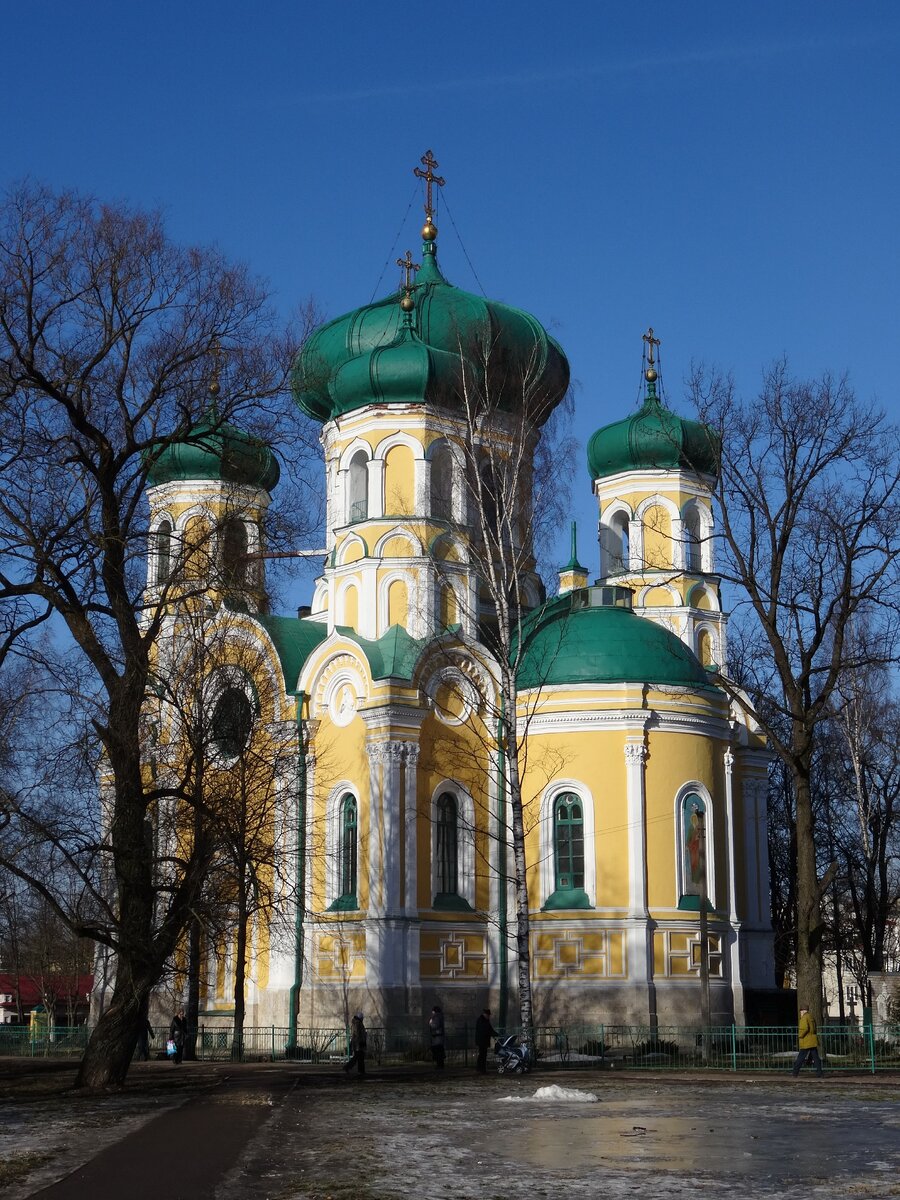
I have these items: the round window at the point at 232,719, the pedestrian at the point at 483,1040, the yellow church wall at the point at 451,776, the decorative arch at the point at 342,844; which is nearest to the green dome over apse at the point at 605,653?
the yellow church wall at the point at 451,776

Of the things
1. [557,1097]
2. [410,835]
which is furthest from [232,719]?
[557,1097]

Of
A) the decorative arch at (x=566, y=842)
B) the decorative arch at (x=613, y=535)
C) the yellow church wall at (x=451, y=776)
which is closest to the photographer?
the decorative arch at (x=566, y=842)

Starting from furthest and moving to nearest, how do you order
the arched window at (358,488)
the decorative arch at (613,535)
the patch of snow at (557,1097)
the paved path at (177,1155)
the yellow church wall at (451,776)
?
the decorative arch at (613,535) < the arched window at (358,488) < the yellow church wall at (451,776) < the patch of snow at (557,1097) < the paved path at (177,1155)

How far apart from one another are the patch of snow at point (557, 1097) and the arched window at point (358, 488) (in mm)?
16096

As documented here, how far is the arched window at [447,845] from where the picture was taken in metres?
28.4

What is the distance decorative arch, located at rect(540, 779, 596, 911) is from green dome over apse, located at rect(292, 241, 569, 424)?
23.1 ft

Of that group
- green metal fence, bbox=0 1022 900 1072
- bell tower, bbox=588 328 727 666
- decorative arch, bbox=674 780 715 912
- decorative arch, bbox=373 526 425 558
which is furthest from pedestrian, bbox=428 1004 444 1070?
bell tower, bbox=588 328 727 666

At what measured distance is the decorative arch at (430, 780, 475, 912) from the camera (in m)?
28.3

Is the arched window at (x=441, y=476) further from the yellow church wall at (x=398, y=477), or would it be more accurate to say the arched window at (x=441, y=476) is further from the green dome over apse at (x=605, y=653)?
the green dome over apse at (x=605, y=653)

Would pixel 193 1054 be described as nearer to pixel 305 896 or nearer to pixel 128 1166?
pixel 305 896

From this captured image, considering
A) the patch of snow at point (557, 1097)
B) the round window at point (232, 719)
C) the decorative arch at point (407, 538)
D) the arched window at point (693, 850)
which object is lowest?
the patch of snow at point (557, 1097)

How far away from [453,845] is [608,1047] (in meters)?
5.20

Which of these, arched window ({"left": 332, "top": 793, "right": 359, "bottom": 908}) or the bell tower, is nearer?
arched window ({"left": 332, "top": 793, "right": 359, "bottom": 908})

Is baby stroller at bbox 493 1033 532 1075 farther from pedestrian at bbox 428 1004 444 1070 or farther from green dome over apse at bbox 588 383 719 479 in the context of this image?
green dome over apse at bbox 588 383 719 479
